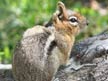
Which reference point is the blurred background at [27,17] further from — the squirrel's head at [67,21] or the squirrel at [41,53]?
the squirrel at [41,53]

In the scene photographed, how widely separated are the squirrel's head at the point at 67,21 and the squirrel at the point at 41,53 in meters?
0.02

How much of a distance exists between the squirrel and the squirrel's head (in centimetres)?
2

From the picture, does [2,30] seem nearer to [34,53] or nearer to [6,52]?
[6,52]

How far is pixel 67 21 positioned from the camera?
778 centimetres

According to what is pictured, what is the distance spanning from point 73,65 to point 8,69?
45.4 inches

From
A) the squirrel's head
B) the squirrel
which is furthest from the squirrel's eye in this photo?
the squirrel

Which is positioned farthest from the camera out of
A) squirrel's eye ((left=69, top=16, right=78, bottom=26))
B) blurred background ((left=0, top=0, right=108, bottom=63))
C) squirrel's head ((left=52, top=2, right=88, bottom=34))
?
blurred background ((left=0, top=0, right=108, bottom=63))

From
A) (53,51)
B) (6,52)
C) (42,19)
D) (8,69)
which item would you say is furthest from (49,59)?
(42,19)

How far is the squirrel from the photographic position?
7098 millimetres

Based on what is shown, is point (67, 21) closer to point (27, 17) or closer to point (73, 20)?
point (73, 20)

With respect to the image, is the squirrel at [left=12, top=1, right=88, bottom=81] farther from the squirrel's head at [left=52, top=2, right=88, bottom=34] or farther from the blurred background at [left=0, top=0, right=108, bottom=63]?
the blurred background at [left=0, top=0, right=108, bottom=63]

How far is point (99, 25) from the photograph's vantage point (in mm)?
11703

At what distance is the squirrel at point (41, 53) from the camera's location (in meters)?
7.10

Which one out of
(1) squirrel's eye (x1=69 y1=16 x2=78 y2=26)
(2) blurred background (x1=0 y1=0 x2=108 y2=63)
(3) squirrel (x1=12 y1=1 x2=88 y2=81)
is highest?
(1) squirrel's eye (x1=69 y1=16 x2=78 y2=26)
